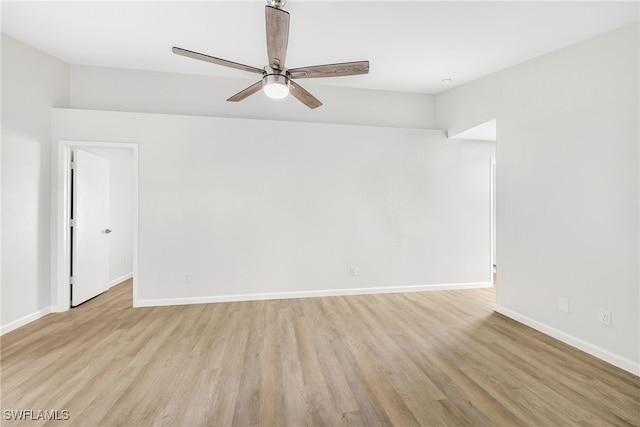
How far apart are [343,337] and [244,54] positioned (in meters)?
3.25

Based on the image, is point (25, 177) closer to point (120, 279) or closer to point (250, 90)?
point (120, 279)

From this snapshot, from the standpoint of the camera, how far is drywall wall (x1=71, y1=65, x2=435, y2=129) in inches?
146

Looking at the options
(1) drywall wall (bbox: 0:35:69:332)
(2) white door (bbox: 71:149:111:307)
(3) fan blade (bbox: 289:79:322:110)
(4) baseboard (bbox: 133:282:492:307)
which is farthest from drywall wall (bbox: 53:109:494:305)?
(3) fan blade (bbox: 289:79:322:110)

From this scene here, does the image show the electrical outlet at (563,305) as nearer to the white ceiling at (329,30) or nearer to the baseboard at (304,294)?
the baseboard at (304,294)

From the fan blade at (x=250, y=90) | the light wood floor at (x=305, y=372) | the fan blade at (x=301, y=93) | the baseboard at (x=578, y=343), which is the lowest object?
the light wood floor at (x=305, y=372)

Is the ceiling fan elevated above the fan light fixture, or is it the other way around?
the ceiling fan

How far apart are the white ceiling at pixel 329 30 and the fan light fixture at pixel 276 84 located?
0.69 metres

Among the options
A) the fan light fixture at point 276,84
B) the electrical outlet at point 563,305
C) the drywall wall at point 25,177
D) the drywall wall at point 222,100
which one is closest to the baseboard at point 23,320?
the drywall wall at point 25,177

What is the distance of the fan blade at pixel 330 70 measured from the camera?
2.11 meters

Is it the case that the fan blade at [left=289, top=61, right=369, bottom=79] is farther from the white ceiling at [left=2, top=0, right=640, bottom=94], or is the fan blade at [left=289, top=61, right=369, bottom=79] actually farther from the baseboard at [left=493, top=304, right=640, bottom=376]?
the baseboard at [left=493, top=304, right=640, bottom=376]

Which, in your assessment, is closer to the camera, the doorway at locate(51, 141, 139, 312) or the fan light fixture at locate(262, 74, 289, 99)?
the fan light fixture at locate(262, 74, 289, 99)

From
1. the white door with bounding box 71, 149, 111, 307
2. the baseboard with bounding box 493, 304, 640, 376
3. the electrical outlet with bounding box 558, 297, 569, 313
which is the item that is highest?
the white door with bounding box 71, 149, 111, 307

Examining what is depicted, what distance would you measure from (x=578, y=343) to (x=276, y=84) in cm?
354

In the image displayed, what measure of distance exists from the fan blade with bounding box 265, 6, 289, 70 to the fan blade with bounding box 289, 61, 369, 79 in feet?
0.47
